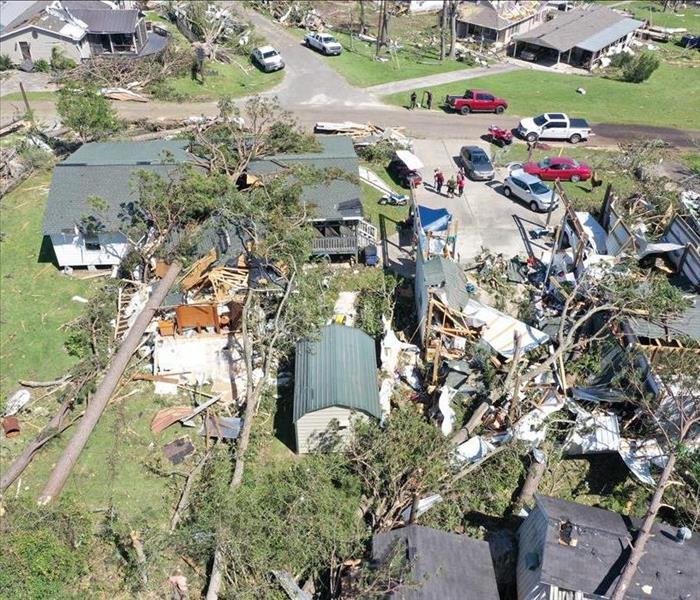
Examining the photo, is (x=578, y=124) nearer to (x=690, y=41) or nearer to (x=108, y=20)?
(x=690, y=41)

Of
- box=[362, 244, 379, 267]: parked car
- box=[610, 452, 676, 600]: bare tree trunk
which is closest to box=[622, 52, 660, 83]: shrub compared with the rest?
box=[362, 244, 379, 267]: parked car

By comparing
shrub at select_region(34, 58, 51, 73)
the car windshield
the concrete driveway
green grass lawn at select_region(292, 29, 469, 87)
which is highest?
shrub at select_region(34, 58, 51, 73)

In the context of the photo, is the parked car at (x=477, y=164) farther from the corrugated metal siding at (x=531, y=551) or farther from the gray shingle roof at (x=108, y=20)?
the gray shingle roof at (x=108, y=20)

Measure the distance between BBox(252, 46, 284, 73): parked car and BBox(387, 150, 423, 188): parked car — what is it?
19.3 m

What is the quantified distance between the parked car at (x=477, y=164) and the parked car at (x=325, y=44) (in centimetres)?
2261

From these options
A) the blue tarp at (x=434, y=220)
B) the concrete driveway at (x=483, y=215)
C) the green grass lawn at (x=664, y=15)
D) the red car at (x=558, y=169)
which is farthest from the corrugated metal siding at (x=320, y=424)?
the green grass lawn at (x=664, y=15)

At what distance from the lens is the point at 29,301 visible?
87.8 ft

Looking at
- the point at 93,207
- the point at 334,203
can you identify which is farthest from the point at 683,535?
the point at 93,207

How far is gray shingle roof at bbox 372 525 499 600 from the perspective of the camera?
14.4 meters

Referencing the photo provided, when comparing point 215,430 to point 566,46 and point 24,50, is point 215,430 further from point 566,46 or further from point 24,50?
point 566,46

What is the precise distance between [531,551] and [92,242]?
22488mm

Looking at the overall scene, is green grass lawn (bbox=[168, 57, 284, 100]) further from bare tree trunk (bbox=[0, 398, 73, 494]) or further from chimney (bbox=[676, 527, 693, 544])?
chimney (bbox=[676, 527, 693, 544])

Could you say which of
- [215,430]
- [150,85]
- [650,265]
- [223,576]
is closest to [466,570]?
[223,576]

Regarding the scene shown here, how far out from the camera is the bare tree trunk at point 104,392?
18.7 meters
